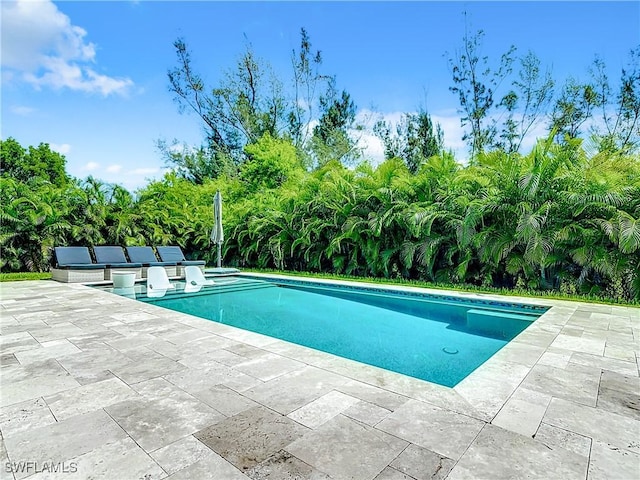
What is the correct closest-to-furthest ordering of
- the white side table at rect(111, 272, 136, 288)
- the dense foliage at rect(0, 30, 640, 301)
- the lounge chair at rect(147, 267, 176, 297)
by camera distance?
the dense foliage at rect(0, 30, 640, 301) < the white side table at rect(111, 272, 136, 288) < the lounge chair at rect(147, 267, 176, 297)

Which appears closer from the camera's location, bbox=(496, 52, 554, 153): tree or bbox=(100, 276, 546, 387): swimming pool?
bbox=(100, 276, 546, 387): swimming pool

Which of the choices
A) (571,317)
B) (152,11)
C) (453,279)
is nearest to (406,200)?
(453,279)

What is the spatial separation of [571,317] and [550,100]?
14.4 m

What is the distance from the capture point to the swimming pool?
4.03 m

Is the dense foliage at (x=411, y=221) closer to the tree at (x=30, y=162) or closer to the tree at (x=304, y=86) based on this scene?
the tree at (x=304, y=86)

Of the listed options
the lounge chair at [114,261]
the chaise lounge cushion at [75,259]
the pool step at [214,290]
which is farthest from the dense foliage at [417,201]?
the pool step at [214,290]

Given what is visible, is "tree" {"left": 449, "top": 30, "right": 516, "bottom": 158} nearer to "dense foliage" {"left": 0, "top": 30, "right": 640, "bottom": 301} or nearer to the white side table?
"dense foliage" {"left": 0, "top": 30, "right": 640, "bottom": 301}

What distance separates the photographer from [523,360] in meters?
3.20

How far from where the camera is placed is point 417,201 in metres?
9.25

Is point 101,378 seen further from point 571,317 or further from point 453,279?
point 453,279

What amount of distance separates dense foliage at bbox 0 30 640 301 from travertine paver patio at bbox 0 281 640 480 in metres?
3.53

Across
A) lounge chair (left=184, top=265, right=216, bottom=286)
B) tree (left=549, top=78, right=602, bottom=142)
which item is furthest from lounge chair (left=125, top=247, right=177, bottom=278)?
Answer: tree (left=549, top=78, right=602, bottom=142)

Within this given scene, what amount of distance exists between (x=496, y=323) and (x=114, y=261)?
29.4ft

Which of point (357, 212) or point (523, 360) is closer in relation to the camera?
point (523, 360)
